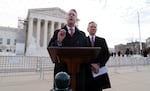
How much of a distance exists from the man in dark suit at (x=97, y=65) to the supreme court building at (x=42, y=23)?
127ft

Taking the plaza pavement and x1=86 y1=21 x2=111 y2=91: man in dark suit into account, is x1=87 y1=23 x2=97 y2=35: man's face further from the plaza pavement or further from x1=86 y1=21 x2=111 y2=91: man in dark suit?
the plaza pavement

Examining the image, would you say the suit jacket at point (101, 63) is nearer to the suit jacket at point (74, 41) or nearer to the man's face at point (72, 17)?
the suit jacket at point (74, 41)

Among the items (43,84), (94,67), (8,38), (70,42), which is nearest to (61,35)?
(70,42)

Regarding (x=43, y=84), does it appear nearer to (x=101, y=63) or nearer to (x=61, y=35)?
(x=101, y=63)

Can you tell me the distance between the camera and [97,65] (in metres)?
2.02

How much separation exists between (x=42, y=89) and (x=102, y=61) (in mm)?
2938

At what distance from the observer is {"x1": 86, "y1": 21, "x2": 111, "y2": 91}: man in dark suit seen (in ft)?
6.97

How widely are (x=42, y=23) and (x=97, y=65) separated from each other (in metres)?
44.5

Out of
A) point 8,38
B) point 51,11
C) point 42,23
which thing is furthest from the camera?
point 8,38

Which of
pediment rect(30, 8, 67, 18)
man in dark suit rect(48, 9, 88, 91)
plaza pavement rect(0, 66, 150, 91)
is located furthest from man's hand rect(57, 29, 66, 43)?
pediment rect(30, 8, 67, 18)

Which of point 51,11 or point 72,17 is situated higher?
point 51,11

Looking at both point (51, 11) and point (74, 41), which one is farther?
point (51, 11)

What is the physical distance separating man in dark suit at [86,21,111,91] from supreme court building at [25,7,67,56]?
38.7m

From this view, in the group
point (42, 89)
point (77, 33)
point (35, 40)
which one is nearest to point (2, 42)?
point (35, 40)
